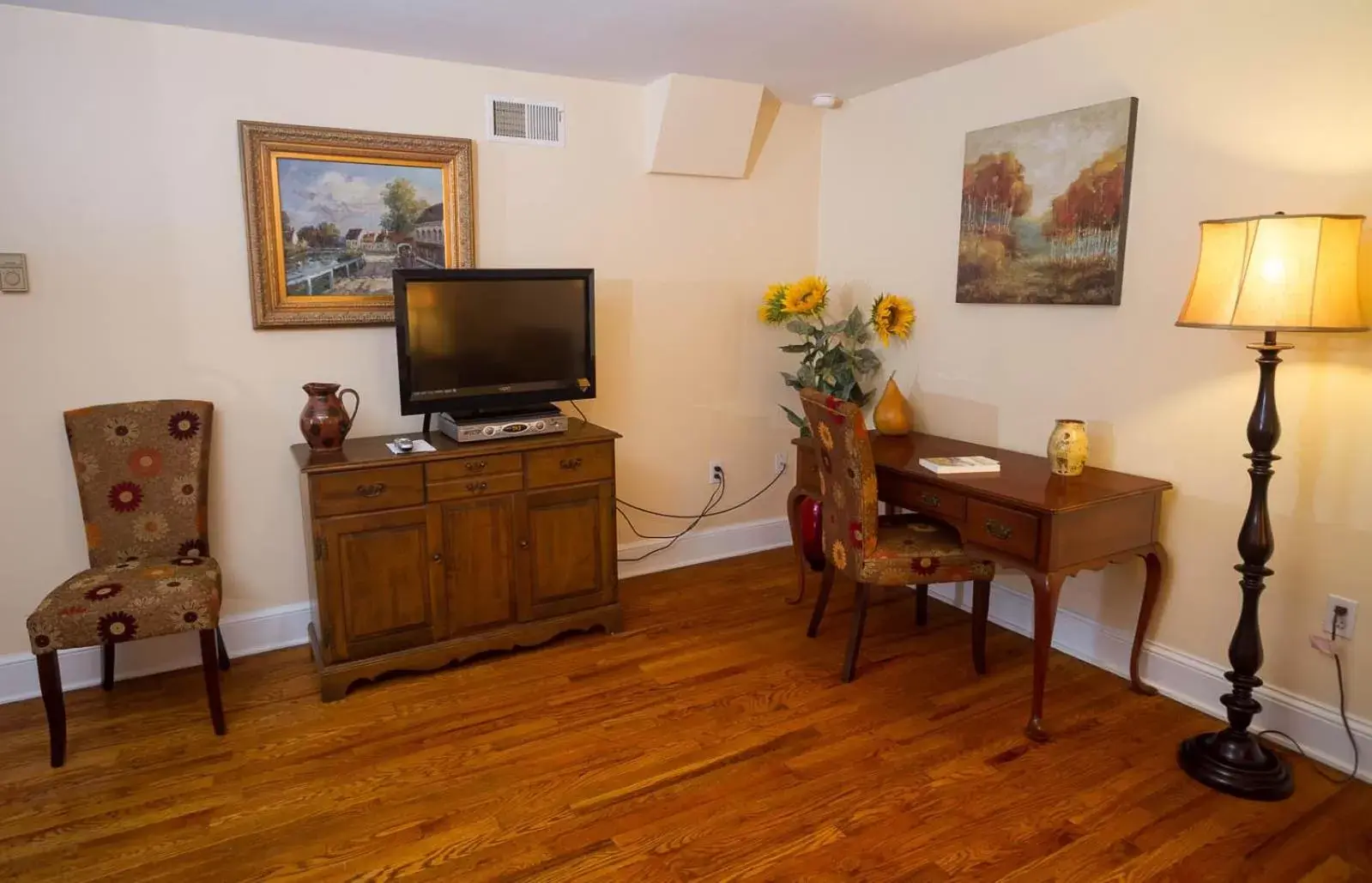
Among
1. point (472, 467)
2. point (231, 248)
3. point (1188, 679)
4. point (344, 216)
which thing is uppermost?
point (344, 216)

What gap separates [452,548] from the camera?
2885 mm

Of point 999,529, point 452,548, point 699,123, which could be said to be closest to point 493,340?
point 452,548

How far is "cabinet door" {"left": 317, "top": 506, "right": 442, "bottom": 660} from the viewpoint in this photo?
270 centimetres

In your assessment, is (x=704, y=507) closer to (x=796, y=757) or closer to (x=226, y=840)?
(x=796, y=757)

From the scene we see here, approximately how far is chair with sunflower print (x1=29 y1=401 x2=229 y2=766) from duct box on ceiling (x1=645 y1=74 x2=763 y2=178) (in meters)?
2.10

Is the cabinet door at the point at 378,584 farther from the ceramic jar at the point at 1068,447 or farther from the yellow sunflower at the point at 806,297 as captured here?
the ceramic jar at the point at 1068,447

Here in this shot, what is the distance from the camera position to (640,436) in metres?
3.80

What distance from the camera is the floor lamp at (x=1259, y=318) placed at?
1977mm

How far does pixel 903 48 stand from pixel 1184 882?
2775 mm

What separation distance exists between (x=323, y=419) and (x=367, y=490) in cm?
30

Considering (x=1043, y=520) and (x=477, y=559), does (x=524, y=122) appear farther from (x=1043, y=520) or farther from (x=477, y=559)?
(x=1043, y=520)

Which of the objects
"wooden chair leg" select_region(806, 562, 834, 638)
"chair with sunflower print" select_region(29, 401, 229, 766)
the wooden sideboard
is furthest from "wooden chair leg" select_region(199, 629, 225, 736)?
"wooden chair leg" select_region(806, 562, 834, 638)

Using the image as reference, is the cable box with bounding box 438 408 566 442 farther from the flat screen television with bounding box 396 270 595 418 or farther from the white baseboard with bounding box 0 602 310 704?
the white baseboard with bounding box 0 602 310 704

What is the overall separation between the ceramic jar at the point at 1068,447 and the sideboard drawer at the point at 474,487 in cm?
184
